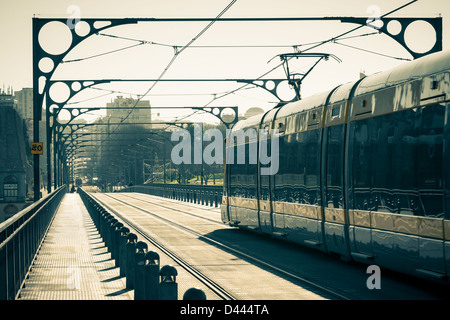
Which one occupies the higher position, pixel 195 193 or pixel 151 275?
pixel 195 193

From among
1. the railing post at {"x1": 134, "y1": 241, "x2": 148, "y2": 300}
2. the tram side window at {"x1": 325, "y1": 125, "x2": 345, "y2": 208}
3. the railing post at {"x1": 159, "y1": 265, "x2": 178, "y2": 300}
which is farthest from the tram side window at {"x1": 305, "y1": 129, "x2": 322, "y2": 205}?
the railing post at {"x1": 159, "y1": 265, "x2": 178, "y2": 300}

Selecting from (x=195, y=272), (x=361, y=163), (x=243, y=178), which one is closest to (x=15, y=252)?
(x=195, y=272)

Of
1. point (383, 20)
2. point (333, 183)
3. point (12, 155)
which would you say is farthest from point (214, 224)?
point (12, 155)

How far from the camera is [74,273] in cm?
1445

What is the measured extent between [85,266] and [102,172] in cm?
16576

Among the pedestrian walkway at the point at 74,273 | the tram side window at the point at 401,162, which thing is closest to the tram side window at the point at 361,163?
the tram side window at the point at 401,162

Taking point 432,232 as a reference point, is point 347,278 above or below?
below

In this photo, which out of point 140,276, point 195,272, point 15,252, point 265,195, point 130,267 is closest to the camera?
point 140,276

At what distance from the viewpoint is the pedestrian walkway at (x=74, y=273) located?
11798 millimetres

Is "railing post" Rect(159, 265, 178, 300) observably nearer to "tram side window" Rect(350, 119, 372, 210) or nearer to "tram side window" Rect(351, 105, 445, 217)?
"tram side window" Rect(351, 105, 445, 217)

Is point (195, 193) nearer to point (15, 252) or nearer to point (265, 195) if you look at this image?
point (265, 195)

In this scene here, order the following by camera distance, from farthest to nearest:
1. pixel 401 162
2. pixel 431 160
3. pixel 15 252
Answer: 1. pixel 15 252
2. pixel 401 162
3. pixel 431 160

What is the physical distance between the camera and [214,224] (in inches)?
1120

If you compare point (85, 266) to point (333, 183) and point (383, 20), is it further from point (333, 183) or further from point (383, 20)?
point (383, 20)
